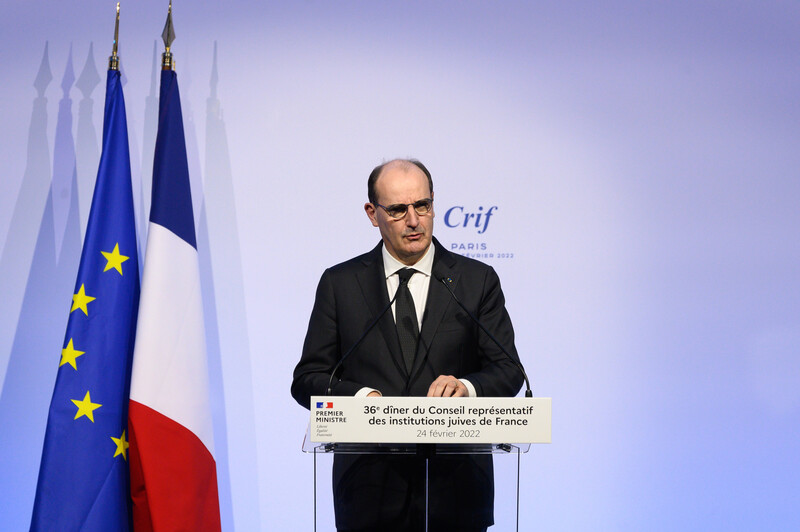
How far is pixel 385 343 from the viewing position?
7.18ft

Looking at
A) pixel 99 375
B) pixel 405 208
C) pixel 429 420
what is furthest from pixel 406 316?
pixel 99 375

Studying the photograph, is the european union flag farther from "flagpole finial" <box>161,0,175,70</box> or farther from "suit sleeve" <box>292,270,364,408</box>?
"suit sleeve" <box>292,270,364,408</box>

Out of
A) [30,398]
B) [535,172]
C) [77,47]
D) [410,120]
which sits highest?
[77,47]

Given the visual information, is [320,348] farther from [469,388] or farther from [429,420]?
[429,420]

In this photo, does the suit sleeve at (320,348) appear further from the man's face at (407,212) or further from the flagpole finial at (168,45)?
the flagpole finial at (168,45)

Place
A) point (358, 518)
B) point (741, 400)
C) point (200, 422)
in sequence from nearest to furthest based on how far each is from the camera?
point (358, 518)
point (200, 422)
point (741, 400)

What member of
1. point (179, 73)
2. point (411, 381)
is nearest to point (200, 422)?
point (411, 381)

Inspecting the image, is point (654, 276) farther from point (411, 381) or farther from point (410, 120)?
point (411, 381)

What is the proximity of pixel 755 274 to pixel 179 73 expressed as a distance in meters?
2.55

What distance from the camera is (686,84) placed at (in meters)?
3.48

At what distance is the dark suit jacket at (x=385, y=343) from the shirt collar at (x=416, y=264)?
0.8 inches

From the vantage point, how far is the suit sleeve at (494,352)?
2.05 m

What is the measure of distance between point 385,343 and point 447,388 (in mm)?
371

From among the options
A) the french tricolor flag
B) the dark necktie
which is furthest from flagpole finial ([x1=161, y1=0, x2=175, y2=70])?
the dark necktie
